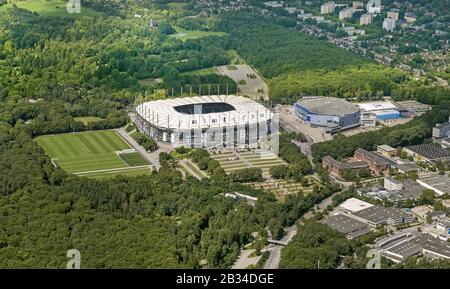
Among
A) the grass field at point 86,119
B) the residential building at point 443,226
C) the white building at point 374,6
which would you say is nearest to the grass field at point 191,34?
the white building at point 374,6

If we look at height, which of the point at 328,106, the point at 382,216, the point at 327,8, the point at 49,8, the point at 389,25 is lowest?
the point at 382,216

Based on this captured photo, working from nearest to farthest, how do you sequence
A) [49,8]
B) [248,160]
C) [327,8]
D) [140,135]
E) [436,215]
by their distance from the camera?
1. [436,215]
2. [248,160]
3. [140,135]
4. [49,8]
5. [327,8]

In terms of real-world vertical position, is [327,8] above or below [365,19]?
above

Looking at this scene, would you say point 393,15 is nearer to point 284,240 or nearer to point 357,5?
point 357,5

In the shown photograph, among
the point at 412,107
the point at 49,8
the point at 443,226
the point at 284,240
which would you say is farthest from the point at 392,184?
the point at 49,8

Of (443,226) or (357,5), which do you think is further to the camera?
(357,5)

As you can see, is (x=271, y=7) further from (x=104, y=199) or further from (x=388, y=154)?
(x=104, y=199)
